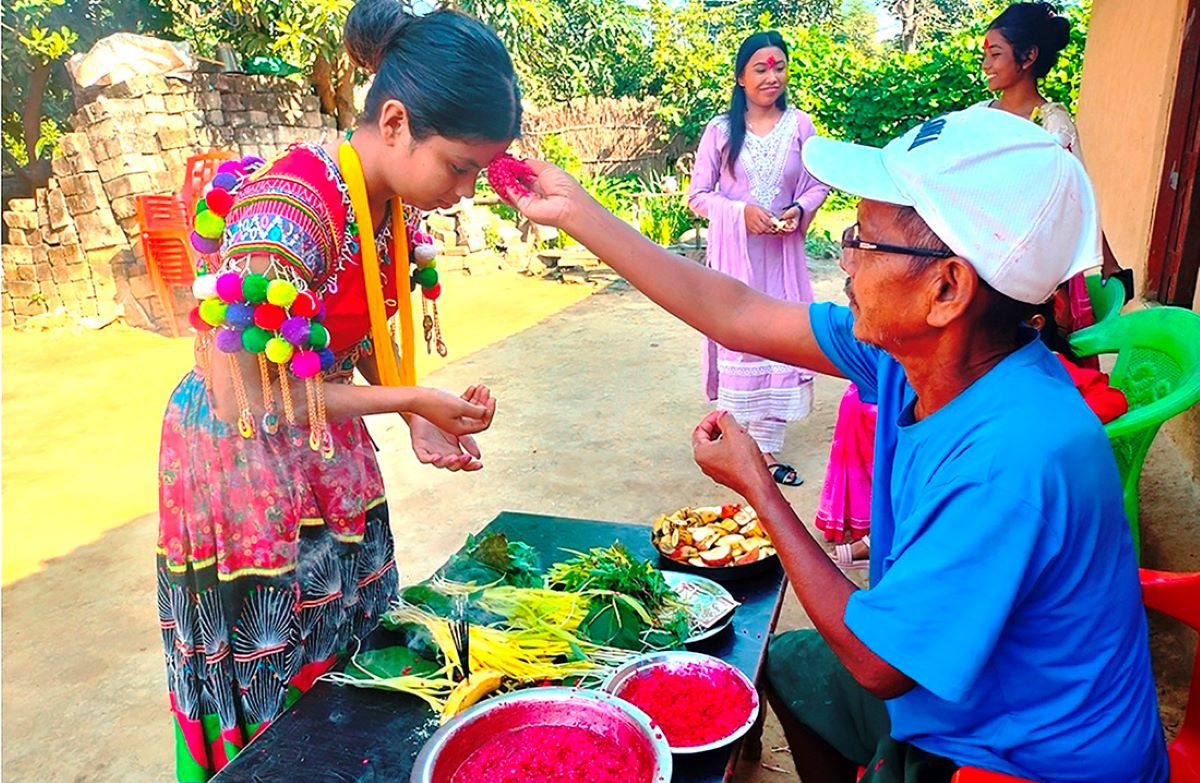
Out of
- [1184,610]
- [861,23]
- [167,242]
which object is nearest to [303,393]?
[1184,610]

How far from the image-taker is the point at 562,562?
2.49 meters

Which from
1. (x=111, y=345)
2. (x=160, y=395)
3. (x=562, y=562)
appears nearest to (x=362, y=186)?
(x=562, y=562)

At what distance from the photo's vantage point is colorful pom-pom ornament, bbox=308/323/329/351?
189cm

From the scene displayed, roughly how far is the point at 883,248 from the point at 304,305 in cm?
119

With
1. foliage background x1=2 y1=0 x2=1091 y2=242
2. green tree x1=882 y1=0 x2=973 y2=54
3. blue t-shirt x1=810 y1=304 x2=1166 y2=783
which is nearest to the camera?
blue t-shirt x1=810 y1=304 x2=1166 y2=783

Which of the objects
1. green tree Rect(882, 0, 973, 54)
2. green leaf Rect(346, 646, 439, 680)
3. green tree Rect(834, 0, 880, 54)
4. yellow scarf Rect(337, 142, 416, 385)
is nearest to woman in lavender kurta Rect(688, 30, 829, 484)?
yellow scarf Rect(337, 142, 416, 385)

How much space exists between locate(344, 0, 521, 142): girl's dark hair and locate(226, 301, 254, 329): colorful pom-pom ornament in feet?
1.79

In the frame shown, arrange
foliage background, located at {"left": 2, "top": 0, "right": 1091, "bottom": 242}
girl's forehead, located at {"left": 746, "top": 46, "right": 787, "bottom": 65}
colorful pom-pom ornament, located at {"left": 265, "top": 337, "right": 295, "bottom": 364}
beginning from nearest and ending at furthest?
colorful pom-pom ornament, located at {"left": 265, "top": 337, "right": 295, "bottom": 364} → girl's forehead, located at {"left": 746, "top": 46, "right": 787, "bottom": 65} → foliage background, located at {"left": 2, "top": 0, "right": 1091, "bottom": 242}

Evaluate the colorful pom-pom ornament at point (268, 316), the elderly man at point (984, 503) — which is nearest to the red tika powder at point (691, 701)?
the elderly man at point (984, 503)

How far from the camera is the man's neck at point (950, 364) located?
4.82 feet

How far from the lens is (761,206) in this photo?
459 cm

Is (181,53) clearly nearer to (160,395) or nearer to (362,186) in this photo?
(160,395)

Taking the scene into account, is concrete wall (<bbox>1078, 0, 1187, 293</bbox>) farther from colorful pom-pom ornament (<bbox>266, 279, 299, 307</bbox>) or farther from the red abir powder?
colorful pom-pom ornament (<bbox>266, 279, 299, 307</bbox>)

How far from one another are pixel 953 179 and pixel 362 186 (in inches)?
50.7
